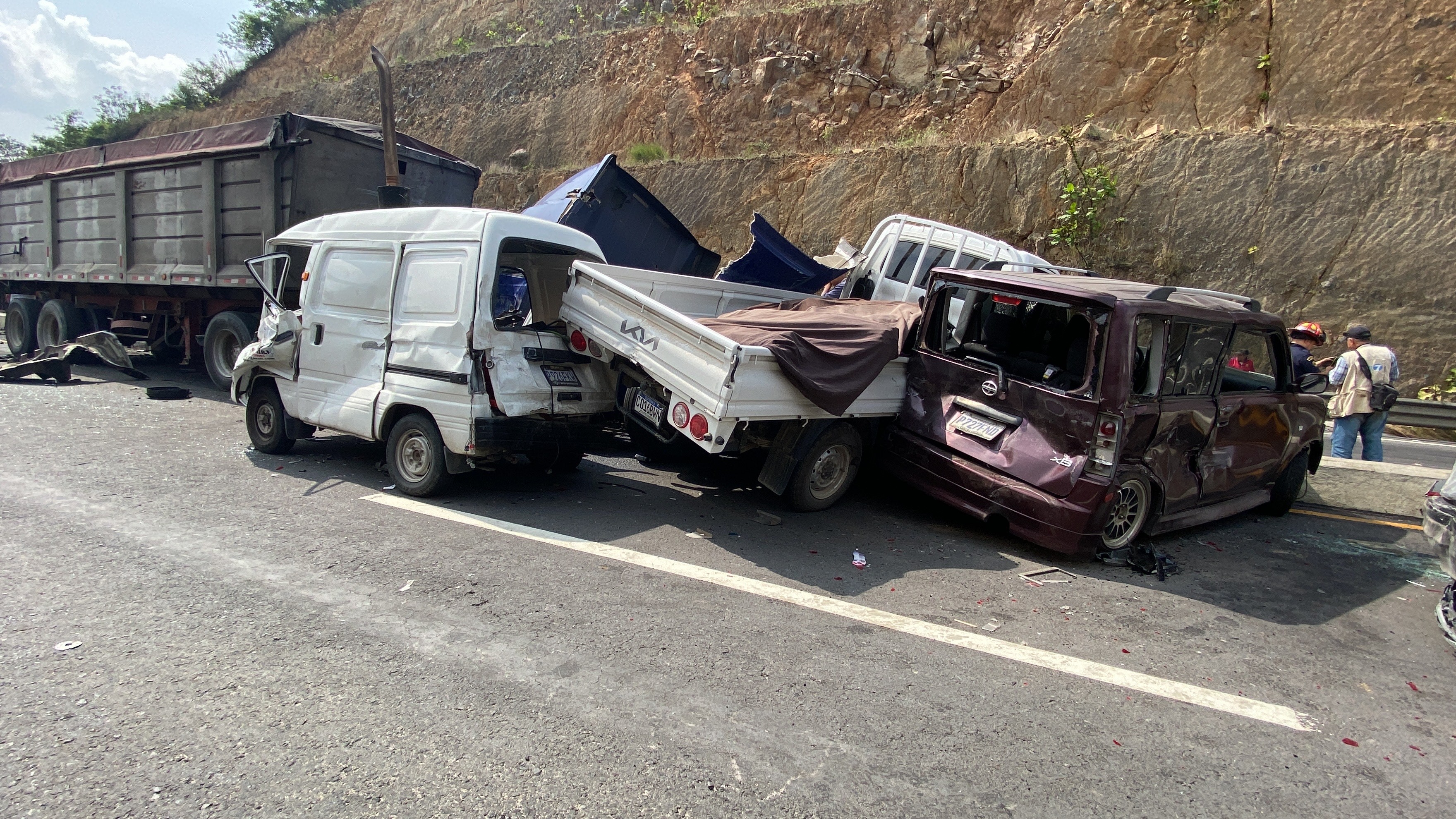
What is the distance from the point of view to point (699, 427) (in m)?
5.11

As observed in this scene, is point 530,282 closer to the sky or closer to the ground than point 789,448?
closer to the sky

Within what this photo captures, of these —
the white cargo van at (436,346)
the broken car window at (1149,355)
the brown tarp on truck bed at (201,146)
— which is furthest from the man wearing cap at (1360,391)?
the brown tarp on truck bed at (201,146)

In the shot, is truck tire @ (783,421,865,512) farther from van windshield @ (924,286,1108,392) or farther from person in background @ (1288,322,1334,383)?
person in background @ (1288,322,1334,383)

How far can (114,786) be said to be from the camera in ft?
8.48

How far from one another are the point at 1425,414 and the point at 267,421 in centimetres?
1540

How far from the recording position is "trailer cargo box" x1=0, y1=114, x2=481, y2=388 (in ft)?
33.9

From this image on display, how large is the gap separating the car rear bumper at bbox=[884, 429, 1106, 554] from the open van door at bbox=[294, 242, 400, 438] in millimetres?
4155

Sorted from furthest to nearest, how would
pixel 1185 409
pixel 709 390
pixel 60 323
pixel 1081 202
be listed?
pixel 1081 202
pixel 60 323
pixel 1185 409
pixel 709 390

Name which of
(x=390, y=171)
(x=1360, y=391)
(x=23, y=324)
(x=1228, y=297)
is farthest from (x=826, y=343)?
(x=23, y=324)

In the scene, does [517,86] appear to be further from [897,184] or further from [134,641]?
[134,641]

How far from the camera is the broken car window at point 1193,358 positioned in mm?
5348

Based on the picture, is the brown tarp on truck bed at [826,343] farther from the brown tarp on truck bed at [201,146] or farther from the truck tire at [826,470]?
the brown tarp on truck bed at [201,146]

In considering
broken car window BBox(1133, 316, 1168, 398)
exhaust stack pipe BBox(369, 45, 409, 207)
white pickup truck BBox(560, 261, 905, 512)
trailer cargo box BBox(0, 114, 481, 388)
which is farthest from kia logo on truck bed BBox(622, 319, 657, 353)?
trailer cargo box BBox(0, 114, 481, 388)

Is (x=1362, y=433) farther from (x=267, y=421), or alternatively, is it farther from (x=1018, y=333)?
(x=267, y=421)
